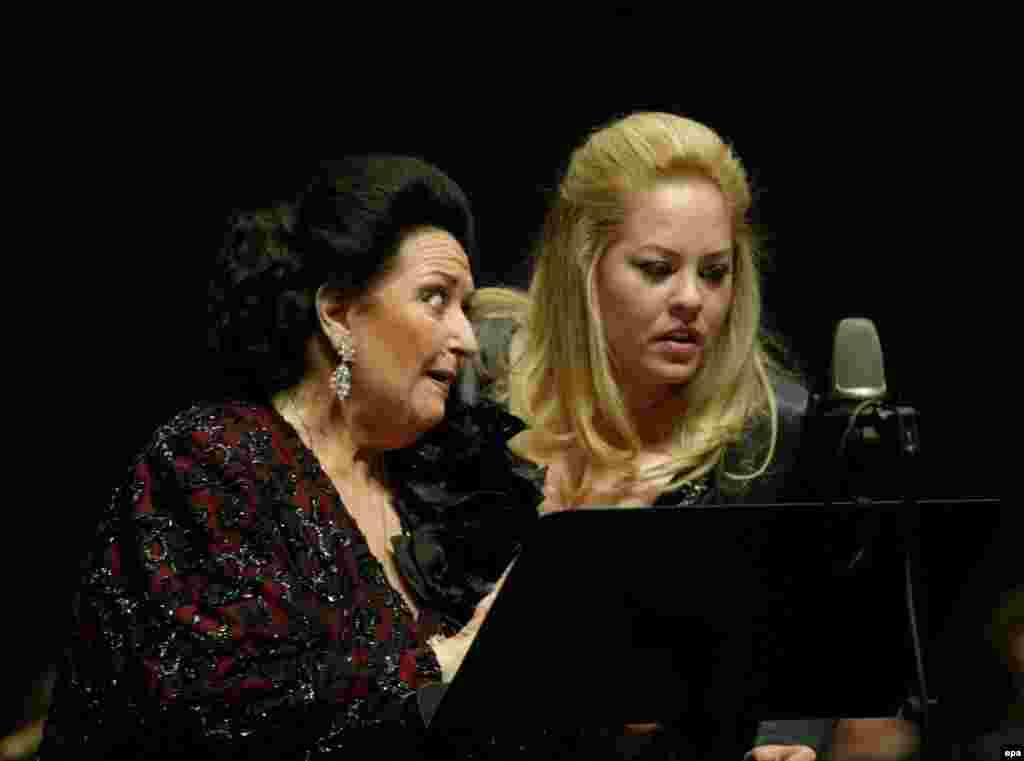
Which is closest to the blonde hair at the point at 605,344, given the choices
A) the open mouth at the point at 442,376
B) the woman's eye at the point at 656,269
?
the woman's eye at the point at 656,269

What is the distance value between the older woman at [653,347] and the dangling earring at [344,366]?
27.1 inches

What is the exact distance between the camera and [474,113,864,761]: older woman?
10.00 feet

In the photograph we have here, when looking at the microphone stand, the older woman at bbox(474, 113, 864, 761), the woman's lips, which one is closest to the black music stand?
the microphone stand

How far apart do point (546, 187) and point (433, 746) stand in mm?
1805

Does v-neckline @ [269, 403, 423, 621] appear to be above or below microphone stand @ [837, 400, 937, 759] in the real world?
below

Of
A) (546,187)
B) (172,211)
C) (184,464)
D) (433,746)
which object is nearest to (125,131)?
(172,211)

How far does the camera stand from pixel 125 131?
353 cm

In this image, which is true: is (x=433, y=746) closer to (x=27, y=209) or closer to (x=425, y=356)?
(x=425, y=356)

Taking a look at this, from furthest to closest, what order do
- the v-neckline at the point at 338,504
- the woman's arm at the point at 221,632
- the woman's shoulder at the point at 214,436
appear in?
the v-neckline at the point at 338,504
the woman's shoulder at the point at 214,436
the woman's arm at the point at 221,632

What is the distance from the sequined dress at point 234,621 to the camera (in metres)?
2.17

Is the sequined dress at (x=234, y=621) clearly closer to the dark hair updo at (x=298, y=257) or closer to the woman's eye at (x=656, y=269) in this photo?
the dark hair updo at (x=298, y=257)

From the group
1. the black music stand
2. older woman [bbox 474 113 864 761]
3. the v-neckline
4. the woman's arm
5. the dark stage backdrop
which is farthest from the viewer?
the dark stage backdrop

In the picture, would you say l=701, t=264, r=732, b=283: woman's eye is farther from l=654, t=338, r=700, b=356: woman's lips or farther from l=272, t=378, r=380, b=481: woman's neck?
l=272, t=378, r=380, b=481: woman's neck

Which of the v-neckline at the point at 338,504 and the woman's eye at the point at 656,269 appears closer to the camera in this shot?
the v-neckline at the point at 338,504
